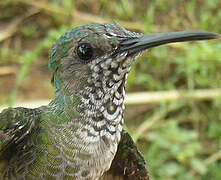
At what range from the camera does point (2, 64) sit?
388 centimetres

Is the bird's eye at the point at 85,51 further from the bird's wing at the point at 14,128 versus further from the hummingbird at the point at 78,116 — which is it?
the bird's wing at the point at 14,128

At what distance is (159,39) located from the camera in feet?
4.74

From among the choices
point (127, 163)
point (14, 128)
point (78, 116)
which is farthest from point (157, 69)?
point (14, 128)

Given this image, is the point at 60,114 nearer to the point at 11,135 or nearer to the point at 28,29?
the point at 11,135

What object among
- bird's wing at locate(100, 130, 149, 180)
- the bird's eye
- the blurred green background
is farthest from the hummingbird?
the blurred green background

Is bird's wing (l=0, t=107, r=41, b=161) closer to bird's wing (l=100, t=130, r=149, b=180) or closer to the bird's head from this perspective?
the bird's head

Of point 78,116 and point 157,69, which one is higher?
point 157,69

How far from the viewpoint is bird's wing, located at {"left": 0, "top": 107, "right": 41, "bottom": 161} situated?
1505 mm

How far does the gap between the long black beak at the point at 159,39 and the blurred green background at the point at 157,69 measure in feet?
4.80

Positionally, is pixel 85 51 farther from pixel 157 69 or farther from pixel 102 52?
pixel 157 69

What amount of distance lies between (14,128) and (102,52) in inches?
16.6

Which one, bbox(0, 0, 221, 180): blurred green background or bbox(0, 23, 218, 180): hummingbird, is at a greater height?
bbox(0, 0, 221, 180): blurred green background

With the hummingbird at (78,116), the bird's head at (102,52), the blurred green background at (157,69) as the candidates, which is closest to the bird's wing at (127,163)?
the hummingbird at (78,116)

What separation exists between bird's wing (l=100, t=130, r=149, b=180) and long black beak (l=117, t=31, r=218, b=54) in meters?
0.46
